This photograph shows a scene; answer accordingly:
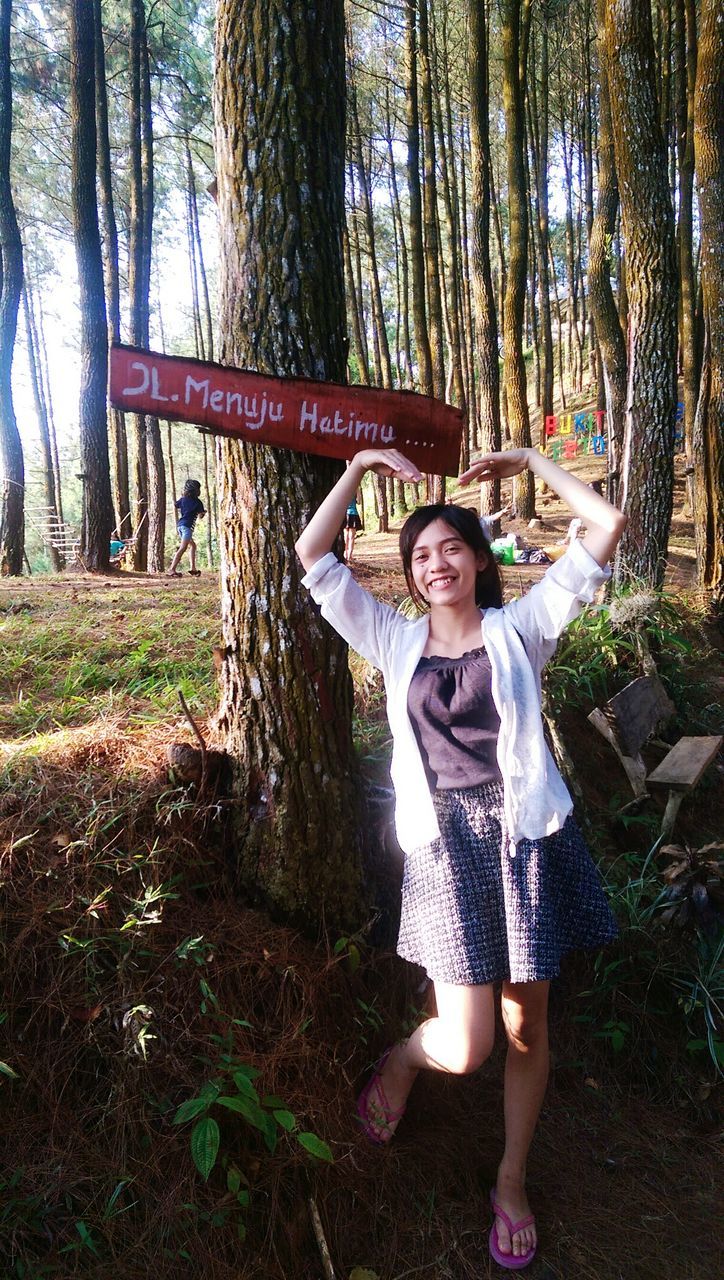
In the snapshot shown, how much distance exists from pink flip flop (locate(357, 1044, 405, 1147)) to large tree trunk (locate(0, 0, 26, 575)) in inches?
359

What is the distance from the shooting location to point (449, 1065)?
205 centimetres

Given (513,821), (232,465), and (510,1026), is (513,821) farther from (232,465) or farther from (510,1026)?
(232,465)

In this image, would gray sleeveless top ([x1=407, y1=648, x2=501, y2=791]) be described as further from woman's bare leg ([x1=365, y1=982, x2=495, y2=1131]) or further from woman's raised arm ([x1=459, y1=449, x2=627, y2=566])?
woman's bare leg ([x1=365, y1=982, x2=495, y2=1131])

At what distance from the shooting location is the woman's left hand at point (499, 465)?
84.5 inches

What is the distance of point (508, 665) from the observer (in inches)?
78.5

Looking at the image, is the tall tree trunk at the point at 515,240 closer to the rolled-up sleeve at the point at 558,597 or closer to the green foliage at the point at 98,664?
the green foliage at the point at 98,664

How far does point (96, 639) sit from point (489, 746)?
281cm

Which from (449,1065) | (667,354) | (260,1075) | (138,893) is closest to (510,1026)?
(449,1065)

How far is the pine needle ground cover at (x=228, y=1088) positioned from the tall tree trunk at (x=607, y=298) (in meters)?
5.70

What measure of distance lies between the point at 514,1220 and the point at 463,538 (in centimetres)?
189

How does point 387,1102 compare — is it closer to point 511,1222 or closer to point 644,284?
point 511,1222

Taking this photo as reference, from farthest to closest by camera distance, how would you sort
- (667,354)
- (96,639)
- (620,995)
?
1. (667,354)
2. (96,639)
3. (620,995)

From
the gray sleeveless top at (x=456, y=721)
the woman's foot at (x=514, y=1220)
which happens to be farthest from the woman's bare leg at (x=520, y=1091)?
the gray sleeveless top at (x=456, y=721)

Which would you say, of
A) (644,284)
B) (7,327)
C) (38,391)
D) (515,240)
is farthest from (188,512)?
(38,391)
